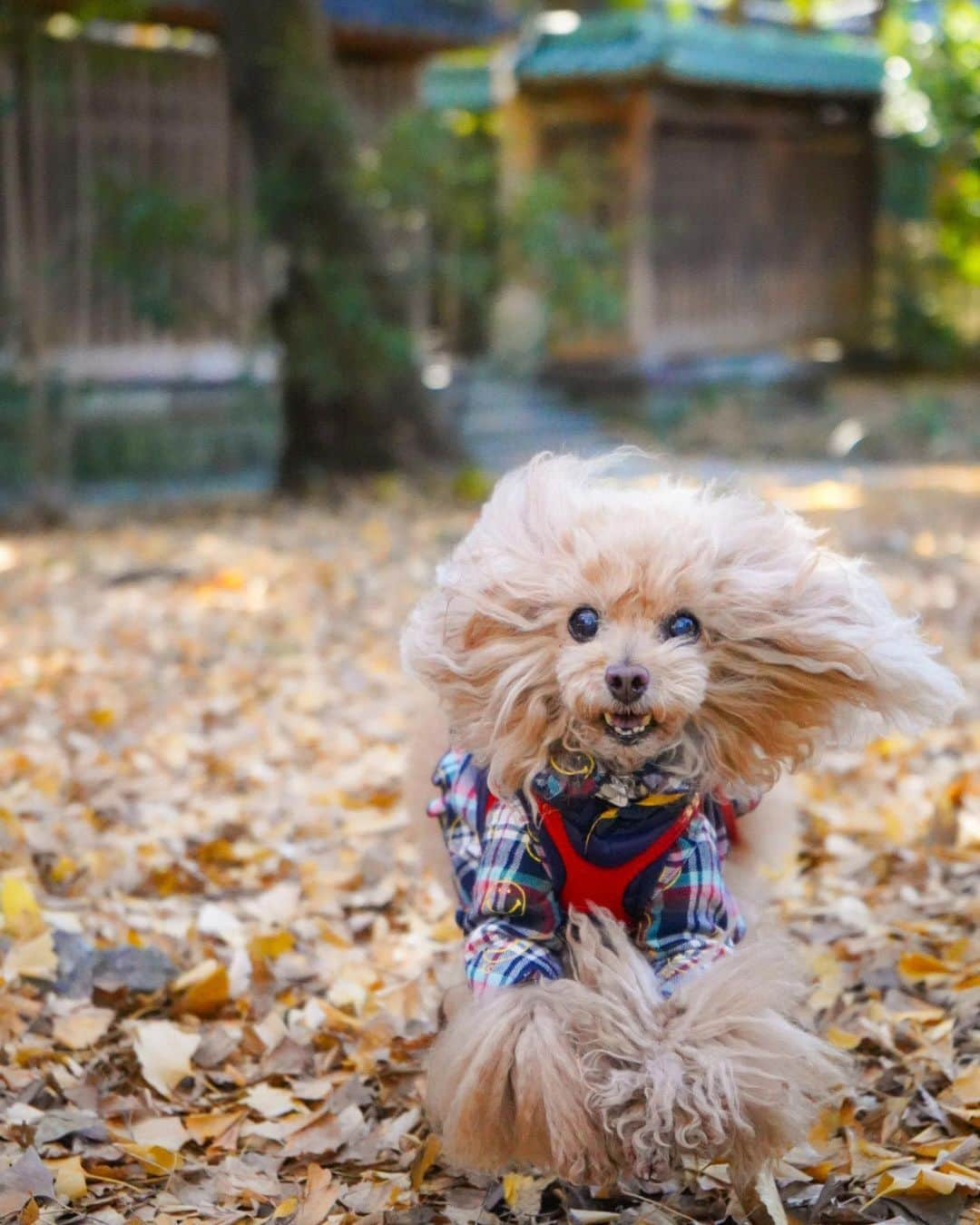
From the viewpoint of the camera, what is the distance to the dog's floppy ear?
8.11 ft

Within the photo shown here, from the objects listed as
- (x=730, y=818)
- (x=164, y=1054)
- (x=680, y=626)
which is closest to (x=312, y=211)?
(x=164, y=1054)

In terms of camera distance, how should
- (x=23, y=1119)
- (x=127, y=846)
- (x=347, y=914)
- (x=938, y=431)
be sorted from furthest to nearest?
(x=938, y=431) < (x=127, y=846) < (x=347, y=914) < (x=23, y=1119)

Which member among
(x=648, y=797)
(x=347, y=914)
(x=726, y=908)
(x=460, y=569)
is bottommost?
(x=347, y=914)

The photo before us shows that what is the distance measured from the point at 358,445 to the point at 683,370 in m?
4.22

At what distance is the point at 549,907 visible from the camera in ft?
8.32

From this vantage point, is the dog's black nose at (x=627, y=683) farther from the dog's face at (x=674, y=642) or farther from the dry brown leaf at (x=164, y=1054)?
the dry brown leaf at (x=164, y=1054)

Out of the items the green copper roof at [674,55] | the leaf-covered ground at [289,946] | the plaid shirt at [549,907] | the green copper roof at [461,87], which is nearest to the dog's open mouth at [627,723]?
the plaid shirt at [549,907]

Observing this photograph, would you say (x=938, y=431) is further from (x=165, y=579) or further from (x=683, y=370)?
(x=165, y=579)

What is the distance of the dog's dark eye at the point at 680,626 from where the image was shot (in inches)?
96.0

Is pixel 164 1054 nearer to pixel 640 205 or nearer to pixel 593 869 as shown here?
pixel 593 869

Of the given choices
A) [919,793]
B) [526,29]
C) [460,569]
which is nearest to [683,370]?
[526,29]

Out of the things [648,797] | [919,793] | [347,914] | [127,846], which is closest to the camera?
[648,797]

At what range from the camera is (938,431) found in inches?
541

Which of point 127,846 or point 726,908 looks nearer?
point 726,908
